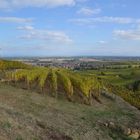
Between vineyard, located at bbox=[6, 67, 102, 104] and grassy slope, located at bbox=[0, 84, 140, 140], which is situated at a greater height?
vineyard, located at bbox=[6, 67, 102, 104]

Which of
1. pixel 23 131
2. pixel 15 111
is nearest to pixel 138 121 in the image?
pixel 15 111

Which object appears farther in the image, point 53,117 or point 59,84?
point 59,84

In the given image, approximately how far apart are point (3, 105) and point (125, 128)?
859 centimetres

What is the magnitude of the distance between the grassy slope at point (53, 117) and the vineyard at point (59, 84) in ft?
5.54

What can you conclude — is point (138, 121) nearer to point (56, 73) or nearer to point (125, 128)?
point (125, 128)

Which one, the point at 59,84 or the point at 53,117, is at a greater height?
the point at 59,84

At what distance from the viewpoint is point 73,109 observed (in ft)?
93.3

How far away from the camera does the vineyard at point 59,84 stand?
3312 cm

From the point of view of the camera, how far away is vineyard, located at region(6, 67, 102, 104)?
3312cm

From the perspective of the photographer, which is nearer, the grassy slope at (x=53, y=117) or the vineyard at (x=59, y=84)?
the grassy slope at (x=53, y=117)

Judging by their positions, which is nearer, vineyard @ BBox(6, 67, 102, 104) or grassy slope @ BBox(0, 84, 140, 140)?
grassy slope @ BBox(0, 84, 140, 140)

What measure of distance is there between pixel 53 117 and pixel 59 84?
38.2ft

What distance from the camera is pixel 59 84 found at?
3566 cm

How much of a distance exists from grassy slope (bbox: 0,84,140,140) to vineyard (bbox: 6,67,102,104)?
169cm
